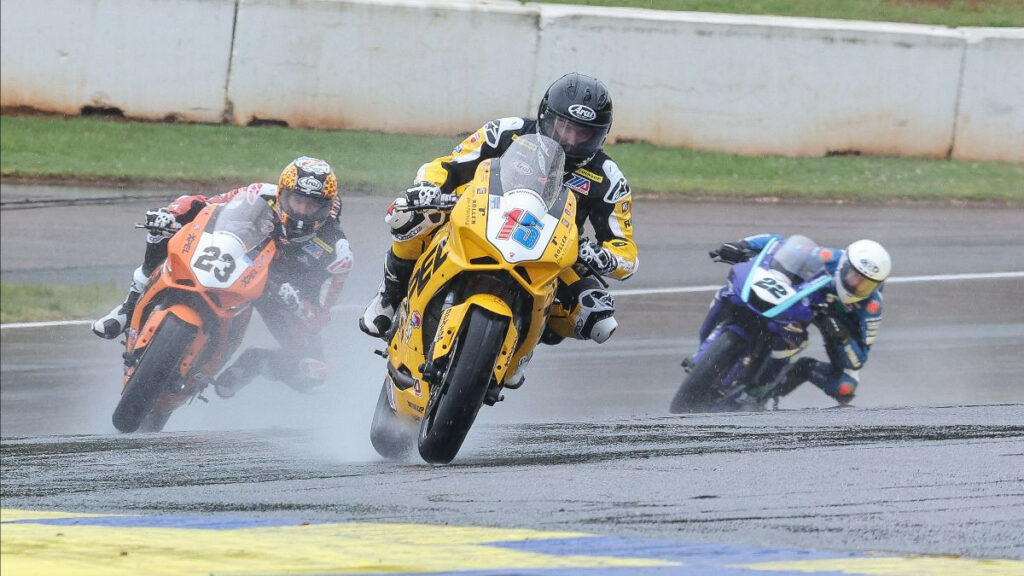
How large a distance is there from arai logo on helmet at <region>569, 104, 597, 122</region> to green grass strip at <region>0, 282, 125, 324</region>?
6.77 meters

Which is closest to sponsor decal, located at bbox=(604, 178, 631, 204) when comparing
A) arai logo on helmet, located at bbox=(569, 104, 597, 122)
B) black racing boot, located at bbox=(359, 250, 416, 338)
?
arai logo on helmet, located at bbox=(569, 104, 597, 122)

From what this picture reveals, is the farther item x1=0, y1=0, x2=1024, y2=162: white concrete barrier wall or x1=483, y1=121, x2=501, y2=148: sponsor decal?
x1=0, y1=0, x2=1024, y2=162: white concrete barrier wall

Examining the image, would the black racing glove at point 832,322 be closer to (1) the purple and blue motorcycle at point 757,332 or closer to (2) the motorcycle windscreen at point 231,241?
(1) the purple and blue motorcycle at point 757,332

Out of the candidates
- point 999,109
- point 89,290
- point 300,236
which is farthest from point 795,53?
point 300,236

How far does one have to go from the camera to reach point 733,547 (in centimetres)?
436

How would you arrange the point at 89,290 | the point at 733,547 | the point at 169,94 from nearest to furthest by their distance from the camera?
the point at 733,547 < the point at 89,290 < the point at 169,94

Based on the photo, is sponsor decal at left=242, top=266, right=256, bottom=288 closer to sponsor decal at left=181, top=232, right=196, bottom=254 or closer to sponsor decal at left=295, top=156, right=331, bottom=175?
sponsor decal at left=181, top=232, right=196, bottom=254

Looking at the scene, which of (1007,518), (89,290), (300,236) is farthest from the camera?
(89,290)

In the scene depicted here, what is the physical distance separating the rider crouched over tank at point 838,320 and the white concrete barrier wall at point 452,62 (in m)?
6.04

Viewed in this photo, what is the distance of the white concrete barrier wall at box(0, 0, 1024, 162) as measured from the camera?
15586 mm

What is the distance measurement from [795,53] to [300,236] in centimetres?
828

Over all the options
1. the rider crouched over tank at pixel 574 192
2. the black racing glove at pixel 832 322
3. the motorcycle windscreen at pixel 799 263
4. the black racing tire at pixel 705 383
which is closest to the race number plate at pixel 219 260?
the rider crouched over tank at pixel 574 192

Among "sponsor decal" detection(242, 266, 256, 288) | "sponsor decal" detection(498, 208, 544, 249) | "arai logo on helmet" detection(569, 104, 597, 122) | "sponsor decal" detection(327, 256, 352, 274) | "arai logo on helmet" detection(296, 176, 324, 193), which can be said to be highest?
"arai logo on helmet" detection(569, 104, 597, 122)

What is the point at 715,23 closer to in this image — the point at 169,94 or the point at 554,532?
the point at 169,94
